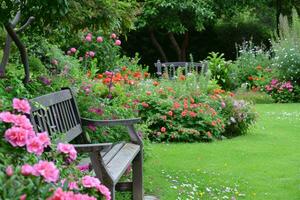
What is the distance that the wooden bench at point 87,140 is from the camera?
361 cm

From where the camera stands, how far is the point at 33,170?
2.15 m

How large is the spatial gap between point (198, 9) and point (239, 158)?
14.8 metres

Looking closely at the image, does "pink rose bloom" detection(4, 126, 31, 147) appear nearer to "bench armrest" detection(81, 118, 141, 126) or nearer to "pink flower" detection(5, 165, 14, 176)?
"pink flower" detection(5, 165, 14, 176)

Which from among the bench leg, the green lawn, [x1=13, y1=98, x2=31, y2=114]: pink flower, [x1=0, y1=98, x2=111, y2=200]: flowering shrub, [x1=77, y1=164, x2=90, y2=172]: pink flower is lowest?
the green lawn

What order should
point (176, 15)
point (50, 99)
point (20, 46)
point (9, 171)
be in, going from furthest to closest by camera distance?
point (176, 15) → point (20, 46) → point (50, 99) → point (9, 171)

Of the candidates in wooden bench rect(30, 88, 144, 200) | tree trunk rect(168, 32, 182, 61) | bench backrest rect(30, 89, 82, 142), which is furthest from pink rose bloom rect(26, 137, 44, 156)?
tree trunk rect(168, 32, 182, 61)

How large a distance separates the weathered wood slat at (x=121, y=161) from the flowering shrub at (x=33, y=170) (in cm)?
106

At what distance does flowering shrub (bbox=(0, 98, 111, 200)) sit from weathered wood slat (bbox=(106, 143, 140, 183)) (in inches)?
41.5

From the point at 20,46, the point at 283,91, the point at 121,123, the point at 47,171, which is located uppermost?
the point at 20,46

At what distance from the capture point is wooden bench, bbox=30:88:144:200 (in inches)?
142

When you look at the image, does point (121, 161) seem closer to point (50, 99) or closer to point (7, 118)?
point (50, 99)

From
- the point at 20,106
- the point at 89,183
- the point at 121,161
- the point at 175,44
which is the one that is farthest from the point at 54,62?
the point at 175,44

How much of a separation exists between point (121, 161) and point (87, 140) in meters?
0.93

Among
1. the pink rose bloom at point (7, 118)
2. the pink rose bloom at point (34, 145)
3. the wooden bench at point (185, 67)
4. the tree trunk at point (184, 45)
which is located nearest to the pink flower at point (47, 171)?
the pink rose bloom at point (34, 145)
